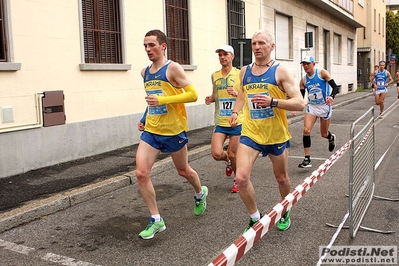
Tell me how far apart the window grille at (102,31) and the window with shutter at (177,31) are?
216 cm

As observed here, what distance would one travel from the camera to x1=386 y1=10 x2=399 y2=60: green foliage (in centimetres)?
5559

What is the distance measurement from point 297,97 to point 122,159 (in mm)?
5009

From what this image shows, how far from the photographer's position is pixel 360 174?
16.0ft

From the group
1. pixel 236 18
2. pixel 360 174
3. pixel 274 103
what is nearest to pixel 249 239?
pixel 274 103

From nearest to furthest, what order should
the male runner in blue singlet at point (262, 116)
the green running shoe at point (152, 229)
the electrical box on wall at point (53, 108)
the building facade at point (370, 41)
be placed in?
the male runner in blue singlet at point (262, 116) < the green running shoe at point (152, 229) < the electrical box on wall at point (53, 108) < the building facade at point (370, 41)

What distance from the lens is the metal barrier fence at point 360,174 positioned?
4.40m

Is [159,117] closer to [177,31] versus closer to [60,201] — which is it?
[60,201]

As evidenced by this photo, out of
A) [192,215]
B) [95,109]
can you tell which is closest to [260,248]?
[192,215]

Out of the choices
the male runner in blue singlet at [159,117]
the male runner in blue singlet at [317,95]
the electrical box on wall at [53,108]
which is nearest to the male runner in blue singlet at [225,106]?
the male runner in blue singlet at [159,117]

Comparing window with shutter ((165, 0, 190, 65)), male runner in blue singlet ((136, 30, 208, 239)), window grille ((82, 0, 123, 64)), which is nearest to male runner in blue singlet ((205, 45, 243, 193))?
male runner in blue singlet ((136, 30, 208, 239))

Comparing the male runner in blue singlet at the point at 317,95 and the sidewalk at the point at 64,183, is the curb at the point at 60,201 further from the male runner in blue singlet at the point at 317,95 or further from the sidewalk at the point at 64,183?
the male runner in blue singlet at the point at 317,95

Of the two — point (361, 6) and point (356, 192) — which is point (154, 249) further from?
point (361, 6)

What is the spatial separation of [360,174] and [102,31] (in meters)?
6.47

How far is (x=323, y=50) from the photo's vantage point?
2698cm
